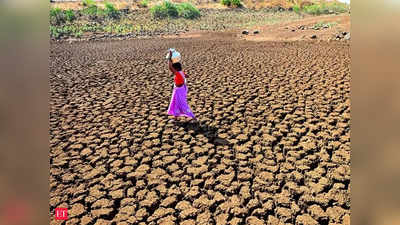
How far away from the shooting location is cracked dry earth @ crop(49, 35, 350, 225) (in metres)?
2.44

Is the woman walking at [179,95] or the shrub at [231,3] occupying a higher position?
the shrub at [231,3]

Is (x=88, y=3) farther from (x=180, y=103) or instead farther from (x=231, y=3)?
(x=180, y=103)

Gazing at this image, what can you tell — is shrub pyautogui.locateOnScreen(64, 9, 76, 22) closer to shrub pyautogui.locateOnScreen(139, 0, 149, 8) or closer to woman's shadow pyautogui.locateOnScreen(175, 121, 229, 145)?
shrub pyautogui.locateOnScreen(139, 0, 149, 8)

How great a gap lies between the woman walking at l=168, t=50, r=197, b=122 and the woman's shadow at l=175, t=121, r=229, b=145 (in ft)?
0.48

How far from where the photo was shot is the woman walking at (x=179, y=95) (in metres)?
3.81

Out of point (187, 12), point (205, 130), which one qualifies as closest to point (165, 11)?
point (187, 12)

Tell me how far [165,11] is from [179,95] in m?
20.6

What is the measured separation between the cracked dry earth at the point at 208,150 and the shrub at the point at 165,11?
57.8ft

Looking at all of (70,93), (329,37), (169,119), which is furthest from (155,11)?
(169,119)

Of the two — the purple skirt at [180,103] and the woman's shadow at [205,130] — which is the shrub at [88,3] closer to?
the purple skirt at [180,103]

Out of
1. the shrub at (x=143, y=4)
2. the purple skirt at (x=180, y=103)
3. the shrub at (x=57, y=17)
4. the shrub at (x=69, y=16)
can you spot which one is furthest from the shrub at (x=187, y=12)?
the purple skirt at (x=180, y=103)

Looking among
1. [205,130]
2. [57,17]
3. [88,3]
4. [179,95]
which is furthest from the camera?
[88,3]

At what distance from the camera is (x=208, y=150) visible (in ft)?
10.8

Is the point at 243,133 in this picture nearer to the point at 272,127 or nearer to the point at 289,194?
the point at 272,127
